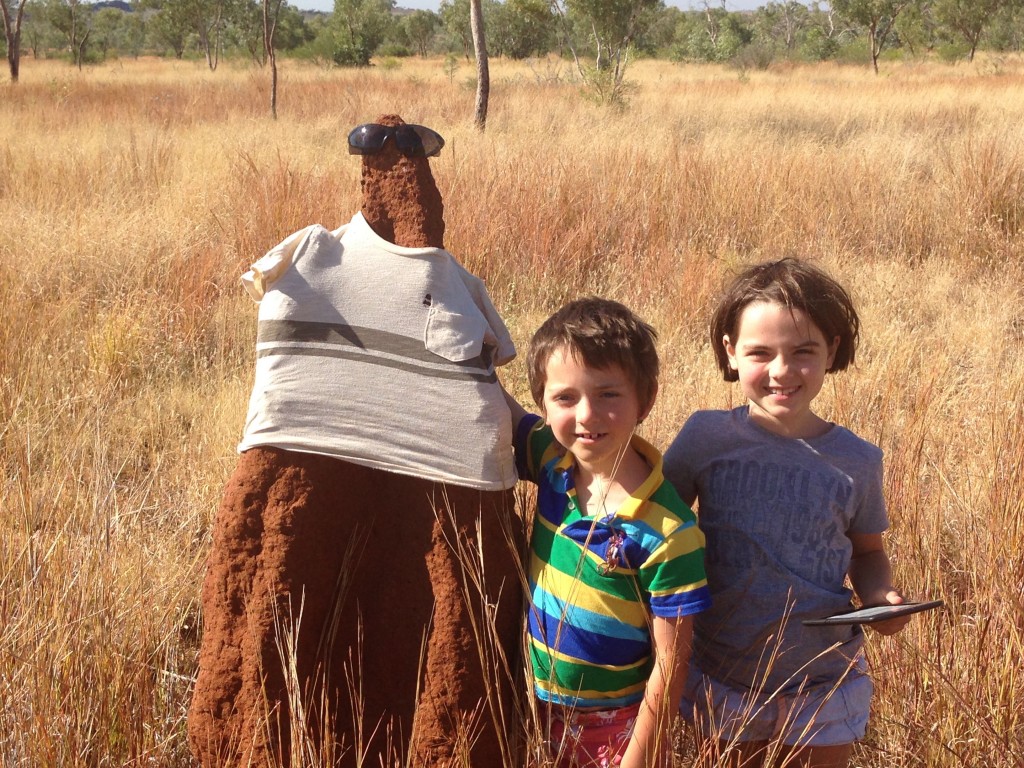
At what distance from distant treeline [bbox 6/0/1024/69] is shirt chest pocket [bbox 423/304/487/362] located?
69.6 ft

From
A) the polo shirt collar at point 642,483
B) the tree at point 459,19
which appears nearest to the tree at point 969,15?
the tree at point 459,19

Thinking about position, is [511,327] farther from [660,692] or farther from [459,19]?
[459,19]

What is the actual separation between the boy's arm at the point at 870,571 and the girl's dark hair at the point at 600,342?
57cm

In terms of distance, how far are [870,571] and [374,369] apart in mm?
1112

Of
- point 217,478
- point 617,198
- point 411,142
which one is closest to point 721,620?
point 411,142

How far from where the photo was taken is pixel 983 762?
184 centimetres

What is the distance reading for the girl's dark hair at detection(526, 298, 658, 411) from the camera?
5.49 ft

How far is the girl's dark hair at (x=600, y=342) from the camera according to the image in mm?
1673

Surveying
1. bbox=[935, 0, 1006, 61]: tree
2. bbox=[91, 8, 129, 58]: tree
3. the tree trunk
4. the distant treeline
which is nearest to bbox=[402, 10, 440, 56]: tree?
the distant treeline

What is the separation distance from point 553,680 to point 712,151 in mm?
6942

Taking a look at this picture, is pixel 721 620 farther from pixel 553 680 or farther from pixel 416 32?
pixel 416 32

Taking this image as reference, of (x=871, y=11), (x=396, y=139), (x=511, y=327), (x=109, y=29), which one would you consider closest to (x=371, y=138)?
(x=396, y=139)

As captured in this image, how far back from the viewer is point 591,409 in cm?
167

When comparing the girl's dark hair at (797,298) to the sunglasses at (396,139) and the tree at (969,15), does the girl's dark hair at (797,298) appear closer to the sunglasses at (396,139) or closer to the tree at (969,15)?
the sunglasses at (396,139)
